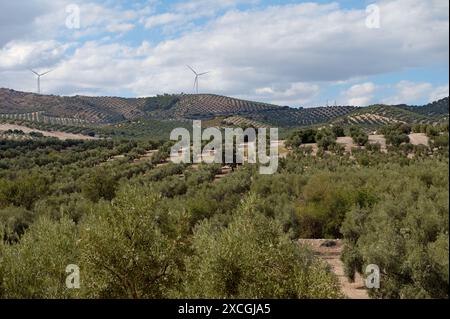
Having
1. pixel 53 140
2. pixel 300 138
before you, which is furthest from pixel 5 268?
pixel 53 140

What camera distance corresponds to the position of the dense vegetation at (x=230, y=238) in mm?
17312

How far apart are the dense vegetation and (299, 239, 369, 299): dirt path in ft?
2.72

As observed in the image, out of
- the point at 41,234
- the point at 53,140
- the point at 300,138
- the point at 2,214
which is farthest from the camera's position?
the point at 53,140

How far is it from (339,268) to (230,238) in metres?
19.5

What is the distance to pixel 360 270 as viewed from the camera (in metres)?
32.0

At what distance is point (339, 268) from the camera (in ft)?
116

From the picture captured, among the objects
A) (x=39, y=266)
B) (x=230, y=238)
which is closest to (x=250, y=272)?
(x=230, y=238)

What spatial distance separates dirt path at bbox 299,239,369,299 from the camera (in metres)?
27.6

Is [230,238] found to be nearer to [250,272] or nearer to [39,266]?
[250,272]

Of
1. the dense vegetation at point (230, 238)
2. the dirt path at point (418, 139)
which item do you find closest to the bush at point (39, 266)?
the dense vegetation at point (230, 238)

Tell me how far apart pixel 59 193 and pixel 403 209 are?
40.1 m

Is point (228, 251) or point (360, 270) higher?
point (228, 251)

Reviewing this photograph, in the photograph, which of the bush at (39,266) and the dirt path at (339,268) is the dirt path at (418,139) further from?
the bush at (39,266)
